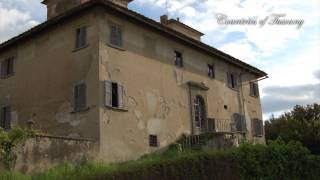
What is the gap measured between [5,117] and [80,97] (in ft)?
20.6

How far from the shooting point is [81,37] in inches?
832

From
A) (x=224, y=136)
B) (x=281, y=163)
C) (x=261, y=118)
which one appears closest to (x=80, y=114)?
(x=224, y=136)

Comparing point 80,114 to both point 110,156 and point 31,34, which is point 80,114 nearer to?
point 110,156

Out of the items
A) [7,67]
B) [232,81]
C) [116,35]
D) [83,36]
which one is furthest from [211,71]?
[7,67]

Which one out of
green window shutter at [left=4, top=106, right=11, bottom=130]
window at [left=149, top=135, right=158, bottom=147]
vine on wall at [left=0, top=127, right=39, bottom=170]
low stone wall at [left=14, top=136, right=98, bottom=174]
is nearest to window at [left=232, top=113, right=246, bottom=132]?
window at [left=149, top=135, right=158, bottom=147]

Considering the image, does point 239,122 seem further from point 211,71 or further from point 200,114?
point 200,114

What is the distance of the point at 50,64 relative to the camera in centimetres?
2206

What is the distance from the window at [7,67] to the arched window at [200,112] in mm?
10381

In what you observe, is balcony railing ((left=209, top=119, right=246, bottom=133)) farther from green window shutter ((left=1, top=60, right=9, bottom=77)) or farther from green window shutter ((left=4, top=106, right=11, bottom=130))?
green window shutter ((left=1, top=60, right=9, bottom=77))

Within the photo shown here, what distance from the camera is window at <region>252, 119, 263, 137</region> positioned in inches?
1214

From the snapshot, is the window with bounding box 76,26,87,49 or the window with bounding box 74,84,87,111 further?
the window with bounding box 76,26,87,49

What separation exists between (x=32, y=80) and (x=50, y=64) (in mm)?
1559

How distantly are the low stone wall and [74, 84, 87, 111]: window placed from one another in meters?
2.09

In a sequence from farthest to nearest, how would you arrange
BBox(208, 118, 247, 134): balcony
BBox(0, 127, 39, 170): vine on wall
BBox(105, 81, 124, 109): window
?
BBox(208, 118, 247, 134): balcony < BBox(105, 81, 124, 109): window < BBox(0, 127, 39, 170): vine on wall
